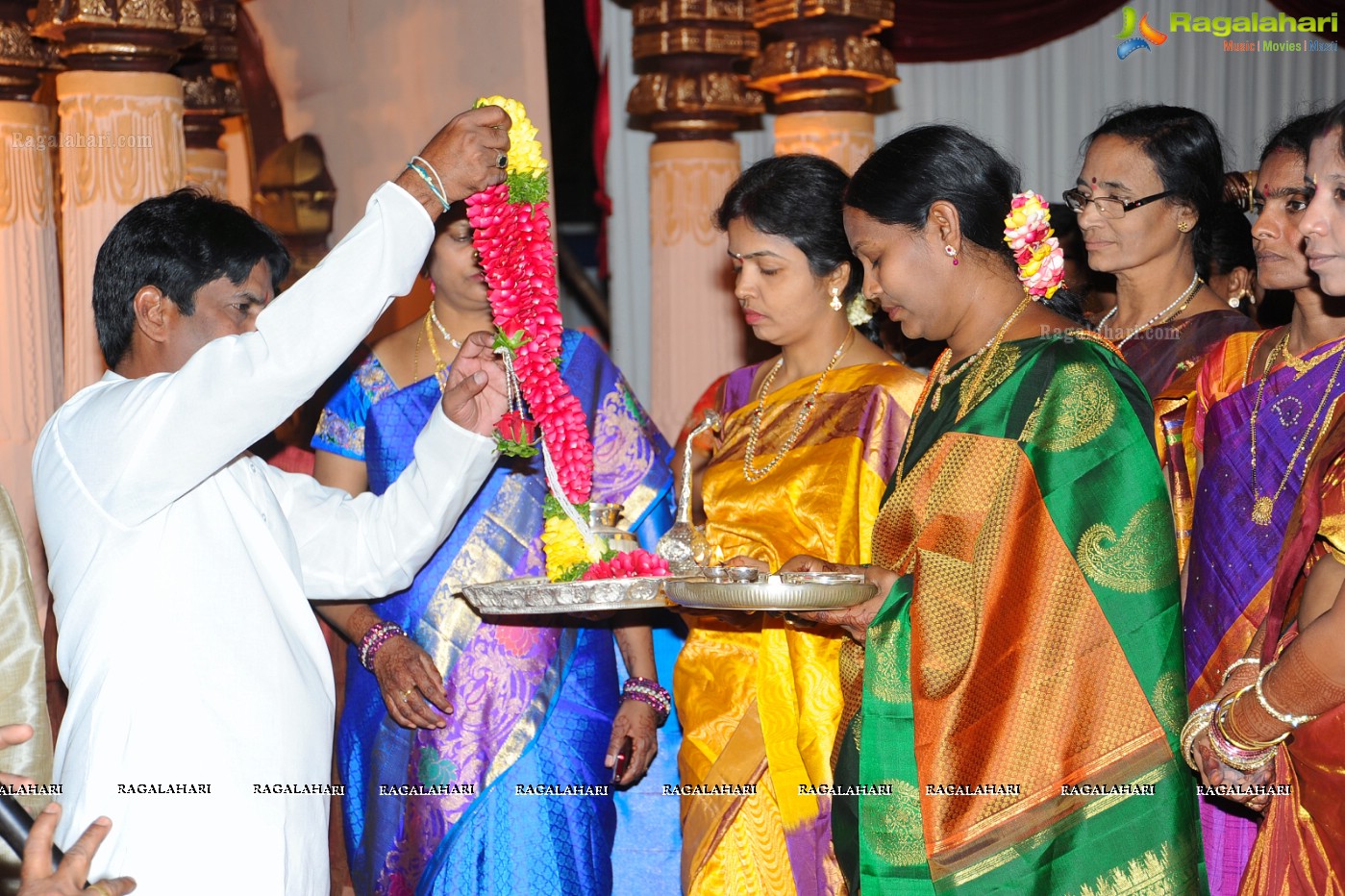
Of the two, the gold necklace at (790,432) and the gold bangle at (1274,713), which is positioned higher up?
the gold necklace at (790,432)

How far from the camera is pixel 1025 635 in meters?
2.22

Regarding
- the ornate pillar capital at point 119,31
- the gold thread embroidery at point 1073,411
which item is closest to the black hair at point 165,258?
the gold thread embroidery at point 1073,411

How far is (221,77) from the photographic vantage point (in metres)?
6.79

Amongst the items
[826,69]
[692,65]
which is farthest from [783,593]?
[692,65]

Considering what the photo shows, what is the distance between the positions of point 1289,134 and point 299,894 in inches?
94.1

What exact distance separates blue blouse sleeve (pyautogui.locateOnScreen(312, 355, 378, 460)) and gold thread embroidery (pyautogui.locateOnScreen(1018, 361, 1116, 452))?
1.51 meters

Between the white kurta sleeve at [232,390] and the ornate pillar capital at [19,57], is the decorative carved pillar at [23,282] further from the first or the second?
the white kurta sleeve at [232,390]

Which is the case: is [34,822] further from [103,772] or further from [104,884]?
[103,772]

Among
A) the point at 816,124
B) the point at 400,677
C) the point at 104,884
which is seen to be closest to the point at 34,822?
the point at 104,884

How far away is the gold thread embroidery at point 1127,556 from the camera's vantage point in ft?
7.22

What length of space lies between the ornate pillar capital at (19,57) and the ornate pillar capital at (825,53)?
2.93 metres

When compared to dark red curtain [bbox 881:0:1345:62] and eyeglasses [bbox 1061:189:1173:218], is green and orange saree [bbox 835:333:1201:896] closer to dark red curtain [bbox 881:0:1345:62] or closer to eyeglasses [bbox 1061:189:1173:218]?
eyeglasses [bbox 1061:189:1173:218]

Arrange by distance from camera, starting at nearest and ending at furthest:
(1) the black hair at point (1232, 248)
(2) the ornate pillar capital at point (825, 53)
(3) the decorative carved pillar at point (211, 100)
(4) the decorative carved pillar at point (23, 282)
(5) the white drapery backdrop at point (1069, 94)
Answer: (1) the black hair at point (1232, 248) < (4) the decorative carved pillar at point (23, 282) < (2) the ornate pillar capital at point (825, 53) < (3) the decorative carved pillar at point (211, 100) < (5) the white drapery backdrop at point (1069, 94)

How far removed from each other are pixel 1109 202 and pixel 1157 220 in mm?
114
